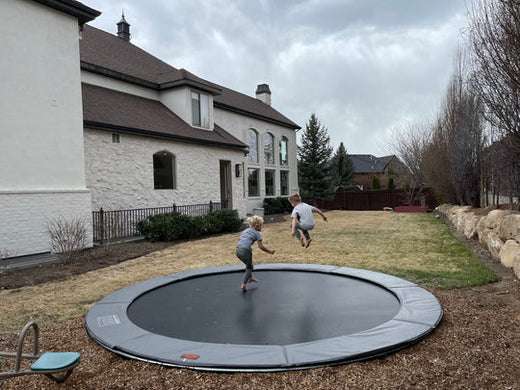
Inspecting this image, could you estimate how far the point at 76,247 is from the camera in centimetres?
852

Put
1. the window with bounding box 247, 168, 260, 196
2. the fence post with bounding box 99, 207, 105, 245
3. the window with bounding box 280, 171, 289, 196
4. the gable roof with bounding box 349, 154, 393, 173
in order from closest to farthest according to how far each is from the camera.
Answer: the fence post with bounding box 99, 207, 105, 245 → the window with bounding box 247, 168, 260, 196 → the window with bounding box 280, 171, 289, 196 → the gable roof with bounding box 349, 154, 393, 173

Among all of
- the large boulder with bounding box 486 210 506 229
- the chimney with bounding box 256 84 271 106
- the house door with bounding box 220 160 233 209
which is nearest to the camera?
the large boulder with bounding box 486 210 506 229

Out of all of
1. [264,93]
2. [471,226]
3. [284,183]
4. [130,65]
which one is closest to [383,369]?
[471,226]

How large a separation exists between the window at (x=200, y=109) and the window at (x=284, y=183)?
28.9 feet

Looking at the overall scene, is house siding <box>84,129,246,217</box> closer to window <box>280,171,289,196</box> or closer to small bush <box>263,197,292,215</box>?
small bush <box>263,197,292,215</box>

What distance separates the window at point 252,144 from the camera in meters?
20.8

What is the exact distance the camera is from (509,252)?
6270mm

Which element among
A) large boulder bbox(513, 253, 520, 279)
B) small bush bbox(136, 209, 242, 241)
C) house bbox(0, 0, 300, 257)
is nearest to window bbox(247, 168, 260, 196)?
house bbox(0, 0, 300, 257)

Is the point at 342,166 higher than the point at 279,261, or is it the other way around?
the point at 342,166

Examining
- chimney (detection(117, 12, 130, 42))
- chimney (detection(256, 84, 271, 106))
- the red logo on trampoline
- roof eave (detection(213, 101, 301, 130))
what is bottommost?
the red logo on trampoline

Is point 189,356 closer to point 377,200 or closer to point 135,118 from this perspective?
point 135,118

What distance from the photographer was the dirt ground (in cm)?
272

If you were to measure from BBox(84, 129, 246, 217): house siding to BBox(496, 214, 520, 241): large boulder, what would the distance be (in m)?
10.1

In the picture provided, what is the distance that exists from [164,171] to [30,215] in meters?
5.32
